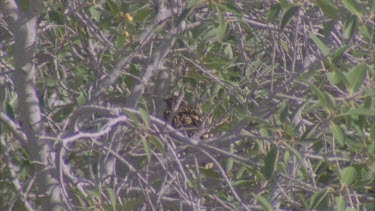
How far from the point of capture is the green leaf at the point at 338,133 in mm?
1739

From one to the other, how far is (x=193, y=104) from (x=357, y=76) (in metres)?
0.88

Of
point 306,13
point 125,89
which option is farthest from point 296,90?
point 125,89

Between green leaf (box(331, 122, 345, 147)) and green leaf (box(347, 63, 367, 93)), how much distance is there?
0.09m

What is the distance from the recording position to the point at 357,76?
5.82 ft

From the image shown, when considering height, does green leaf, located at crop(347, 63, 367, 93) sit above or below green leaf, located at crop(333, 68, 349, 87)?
below

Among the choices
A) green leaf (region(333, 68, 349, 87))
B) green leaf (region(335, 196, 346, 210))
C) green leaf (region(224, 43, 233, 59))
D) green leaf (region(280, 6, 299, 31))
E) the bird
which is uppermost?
green leaf (region(280, 6, 299, 31))

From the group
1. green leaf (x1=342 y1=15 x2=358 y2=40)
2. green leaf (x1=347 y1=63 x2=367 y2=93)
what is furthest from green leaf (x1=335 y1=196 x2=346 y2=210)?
green leaf (x1=342 y1=15 x2=358 y2=40)

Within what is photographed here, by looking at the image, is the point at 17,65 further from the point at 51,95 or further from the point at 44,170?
the point at 51,95

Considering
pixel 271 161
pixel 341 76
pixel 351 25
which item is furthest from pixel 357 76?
pixel 271 161

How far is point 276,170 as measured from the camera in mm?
1988

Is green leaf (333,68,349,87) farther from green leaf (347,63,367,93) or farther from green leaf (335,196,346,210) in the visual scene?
green leaf (335,196,346,210)

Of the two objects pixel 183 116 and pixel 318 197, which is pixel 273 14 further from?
pixel 183 116

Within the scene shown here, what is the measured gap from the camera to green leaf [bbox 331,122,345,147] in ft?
5.71

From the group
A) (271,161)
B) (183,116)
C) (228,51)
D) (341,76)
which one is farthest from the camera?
(183,116)
